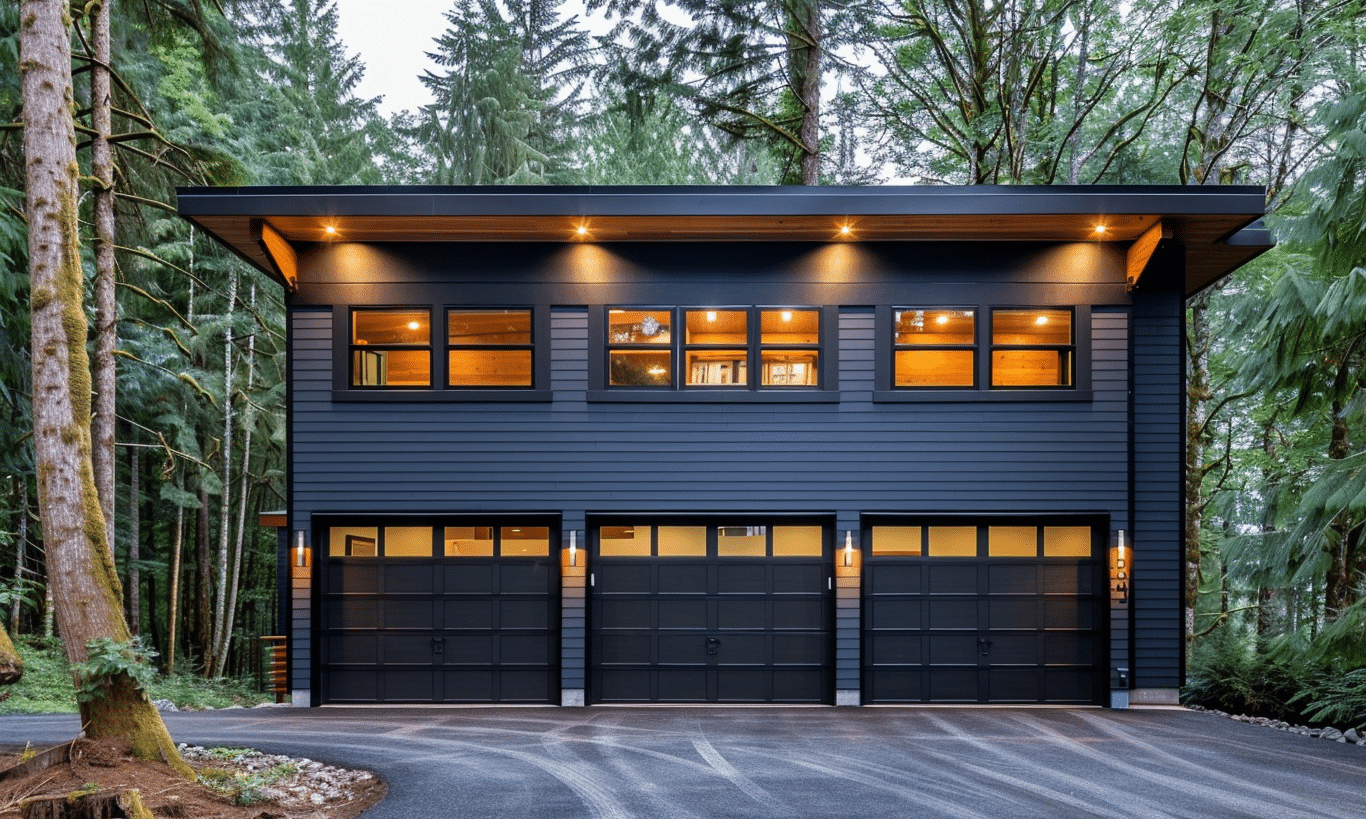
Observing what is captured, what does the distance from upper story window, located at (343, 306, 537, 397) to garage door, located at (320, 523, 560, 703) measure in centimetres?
167

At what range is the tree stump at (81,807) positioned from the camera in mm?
4695

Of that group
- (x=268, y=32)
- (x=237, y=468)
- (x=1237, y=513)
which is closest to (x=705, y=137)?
(x=268, y=32)

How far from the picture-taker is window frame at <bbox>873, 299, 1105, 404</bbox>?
987cm

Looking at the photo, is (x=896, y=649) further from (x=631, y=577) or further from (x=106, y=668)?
(x=106, y=668)

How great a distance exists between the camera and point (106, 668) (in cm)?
555

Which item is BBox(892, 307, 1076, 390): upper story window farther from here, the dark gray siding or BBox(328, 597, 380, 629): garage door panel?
BBox(328, 597, 380, 629): garage door panel

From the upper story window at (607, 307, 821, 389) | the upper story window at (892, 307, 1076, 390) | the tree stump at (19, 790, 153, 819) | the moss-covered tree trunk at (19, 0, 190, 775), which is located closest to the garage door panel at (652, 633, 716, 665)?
the upper story window at (607, 307, 821, 389)

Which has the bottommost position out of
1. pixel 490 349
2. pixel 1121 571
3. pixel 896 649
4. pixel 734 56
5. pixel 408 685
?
pixel 408 685

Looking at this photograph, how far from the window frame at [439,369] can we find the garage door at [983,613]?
414cm

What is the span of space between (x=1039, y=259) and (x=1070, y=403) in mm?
1634

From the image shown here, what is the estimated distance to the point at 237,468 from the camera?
19.7 metres

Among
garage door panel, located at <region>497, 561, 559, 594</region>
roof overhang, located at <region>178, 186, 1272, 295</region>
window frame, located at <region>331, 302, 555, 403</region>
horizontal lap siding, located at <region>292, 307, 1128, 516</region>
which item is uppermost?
roof overhang, located at <region>178, 186, 1272, 295</region>

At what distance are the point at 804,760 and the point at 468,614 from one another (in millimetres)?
4420

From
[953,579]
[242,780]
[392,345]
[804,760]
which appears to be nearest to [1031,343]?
[953,579]
